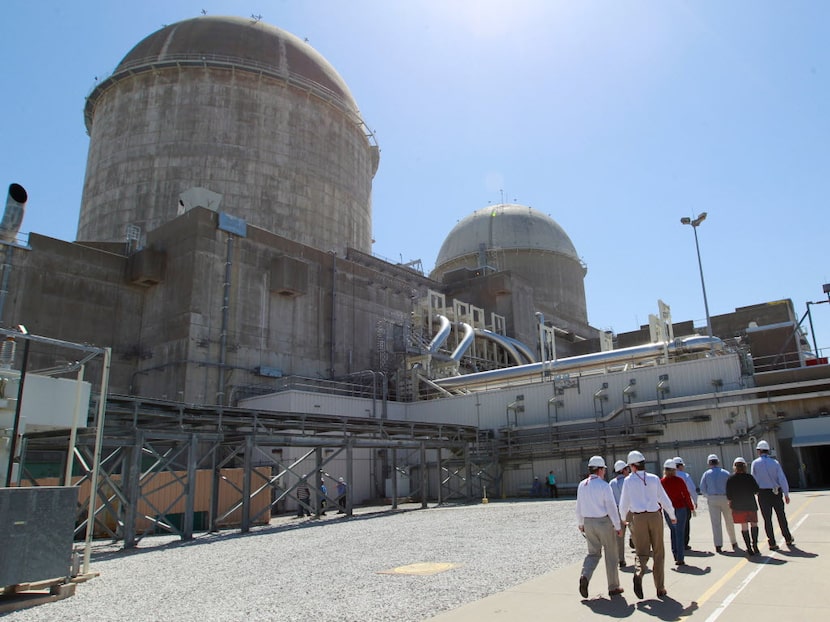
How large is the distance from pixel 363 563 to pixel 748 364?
2456 centimetres

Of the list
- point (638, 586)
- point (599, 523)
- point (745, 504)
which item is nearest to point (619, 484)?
point (745, 504)

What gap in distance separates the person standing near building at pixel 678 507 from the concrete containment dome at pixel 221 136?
33.4m

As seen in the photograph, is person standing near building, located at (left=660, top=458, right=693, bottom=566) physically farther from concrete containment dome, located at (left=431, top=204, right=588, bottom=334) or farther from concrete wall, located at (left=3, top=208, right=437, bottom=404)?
concrete containment dome, located at (left=431, top=204, right=588, bottom=334)

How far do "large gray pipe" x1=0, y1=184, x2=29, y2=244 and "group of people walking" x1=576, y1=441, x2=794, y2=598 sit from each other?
43.7ft

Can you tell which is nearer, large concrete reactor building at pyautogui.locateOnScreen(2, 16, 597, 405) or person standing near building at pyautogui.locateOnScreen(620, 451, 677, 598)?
person standing near building at pyautogui.locateOnScreen(620, 451, 677, 598)

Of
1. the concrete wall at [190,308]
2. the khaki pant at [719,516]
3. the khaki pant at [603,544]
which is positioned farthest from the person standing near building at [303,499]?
the khaki pant at [603,544]

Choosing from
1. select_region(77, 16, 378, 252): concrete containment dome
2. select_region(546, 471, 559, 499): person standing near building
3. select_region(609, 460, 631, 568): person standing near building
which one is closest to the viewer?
select_region(609, 460, 631, 568): person standing near building

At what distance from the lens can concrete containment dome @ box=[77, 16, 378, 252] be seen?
40250 millimetres

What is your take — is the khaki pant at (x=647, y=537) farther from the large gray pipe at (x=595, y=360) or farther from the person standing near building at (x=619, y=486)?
the large gray pipe at (x=595, y=360)

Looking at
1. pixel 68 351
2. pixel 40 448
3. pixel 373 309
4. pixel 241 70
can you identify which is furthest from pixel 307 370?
pixel 241 70

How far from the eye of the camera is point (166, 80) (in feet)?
138

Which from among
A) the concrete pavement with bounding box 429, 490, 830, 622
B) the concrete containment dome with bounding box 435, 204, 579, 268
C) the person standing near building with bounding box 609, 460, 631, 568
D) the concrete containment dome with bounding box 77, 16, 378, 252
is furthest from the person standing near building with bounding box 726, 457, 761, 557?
the concrete containment dome with bounding box 435, 204, 579, 268

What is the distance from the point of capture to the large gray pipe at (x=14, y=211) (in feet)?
47.8

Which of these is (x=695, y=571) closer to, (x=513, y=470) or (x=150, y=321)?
(x=513, y=470)
